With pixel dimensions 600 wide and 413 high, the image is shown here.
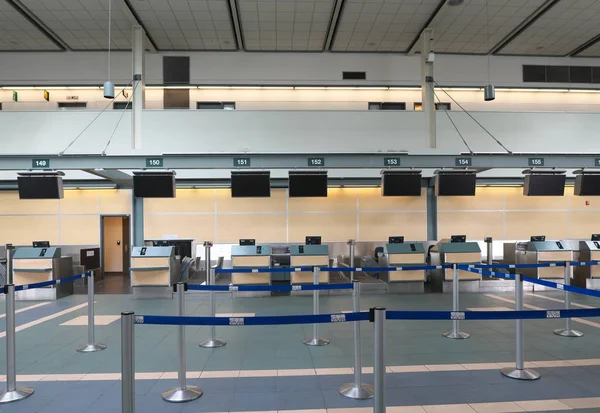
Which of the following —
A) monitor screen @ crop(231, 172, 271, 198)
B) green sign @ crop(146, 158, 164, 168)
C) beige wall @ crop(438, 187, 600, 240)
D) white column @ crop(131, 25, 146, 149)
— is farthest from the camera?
beige wall @ crop(438, 187, 600, 240)

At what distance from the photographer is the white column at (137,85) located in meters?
11.4

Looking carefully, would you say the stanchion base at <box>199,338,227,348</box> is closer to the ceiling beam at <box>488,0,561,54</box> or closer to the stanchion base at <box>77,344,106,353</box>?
the stanchion base at <box>77,344,106,353</box>

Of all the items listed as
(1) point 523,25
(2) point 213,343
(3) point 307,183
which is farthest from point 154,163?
(1) point 523,25

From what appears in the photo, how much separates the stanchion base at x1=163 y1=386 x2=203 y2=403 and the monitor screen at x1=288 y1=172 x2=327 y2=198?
18.7 feet

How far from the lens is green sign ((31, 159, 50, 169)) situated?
8.41 m

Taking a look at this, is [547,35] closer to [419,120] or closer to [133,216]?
[419,120]

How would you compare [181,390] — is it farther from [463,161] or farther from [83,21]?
[83,21]

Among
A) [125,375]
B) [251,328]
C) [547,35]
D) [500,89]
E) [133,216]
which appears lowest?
[251,328]

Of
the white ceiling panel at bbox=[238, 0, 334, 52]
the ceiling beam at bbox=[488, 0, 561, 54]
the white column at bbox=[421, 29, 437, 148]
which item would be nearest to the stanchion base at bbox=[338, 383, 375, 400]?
the white ceiling panel at bbox=[238, 0, 334, 52]

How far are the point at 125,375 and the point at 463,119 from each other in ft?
38.2

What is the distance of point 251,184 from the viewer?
9469 millimetres

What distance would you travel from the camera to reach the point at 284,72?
1304cm

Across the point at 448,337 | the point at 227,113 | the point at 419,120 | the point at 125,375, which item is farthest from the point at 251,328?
the point at 419,120

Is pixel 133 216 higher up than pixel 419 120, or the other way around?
pixel 419 120
